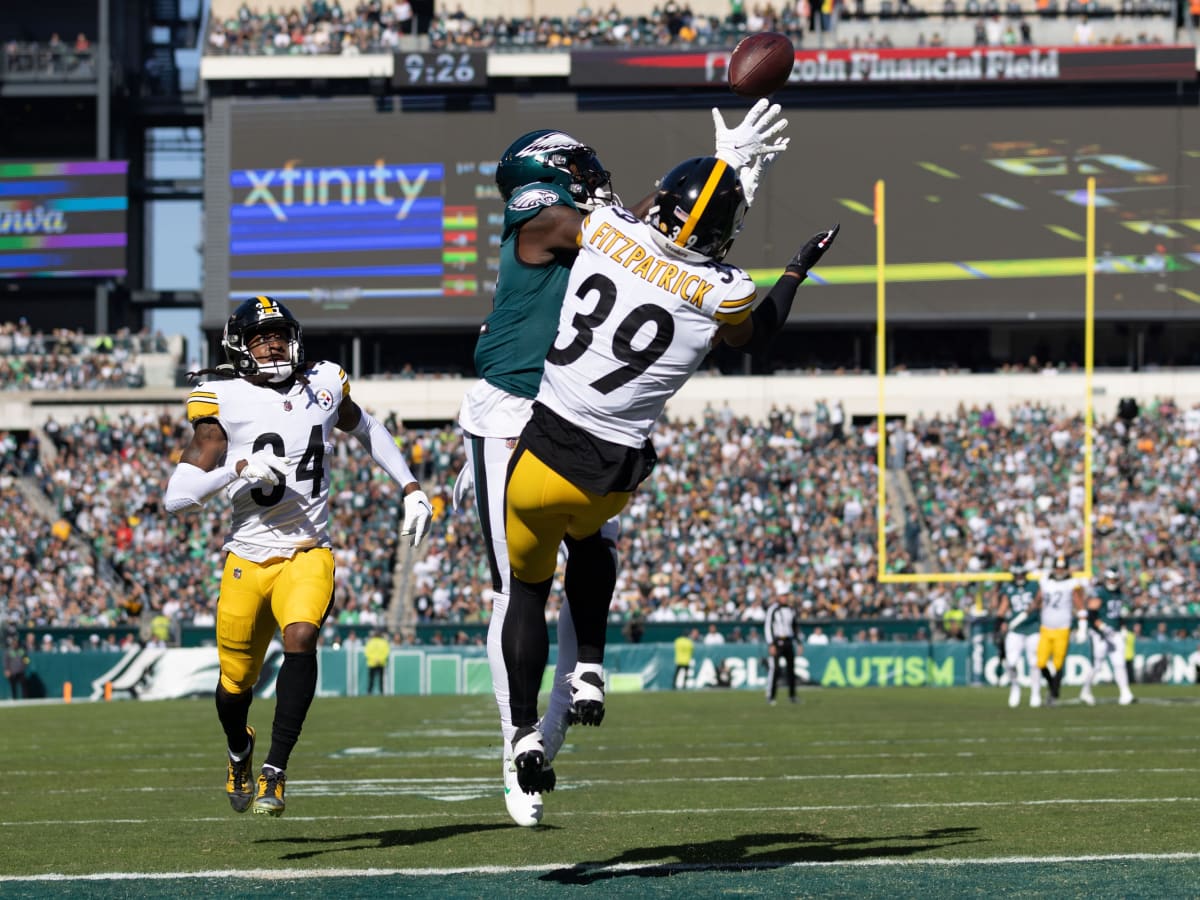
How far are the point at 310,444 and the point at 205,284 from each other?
29508mm

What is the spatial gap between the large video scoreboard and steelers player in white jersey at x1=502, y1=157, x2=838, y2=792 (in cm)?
2869

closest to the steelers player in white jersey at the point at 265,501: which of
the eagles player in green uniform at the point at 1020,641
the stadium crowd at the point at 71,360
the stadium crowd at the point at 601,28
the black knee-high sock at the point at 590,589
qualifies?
the black knee-high sock at the point at 590,589

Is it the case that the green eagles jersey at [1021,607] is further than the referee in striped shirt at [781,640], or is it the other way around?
the referee in striped shirt at [781,640]

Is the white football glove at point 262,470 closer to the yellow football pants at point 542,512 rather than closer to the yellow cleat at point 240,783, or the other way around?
the yellow cleat at point 240,783

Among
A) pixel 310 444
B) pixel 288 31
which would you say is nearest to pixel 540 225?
pixel 310 444

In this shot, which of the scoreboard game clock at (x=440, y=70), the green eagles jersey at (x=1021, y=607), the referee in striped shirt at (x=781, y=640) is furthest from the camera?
the scoreboard game clock at (x=440, y=70)

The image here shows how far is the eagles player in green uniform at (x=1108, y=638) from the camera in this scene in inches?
780

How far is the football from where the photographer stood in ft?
19.8

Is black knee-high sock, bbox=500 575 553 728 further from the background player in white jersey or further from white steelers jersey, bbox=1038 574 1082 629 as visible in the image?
white steelers jersey, bbox=1038 574 1082 629

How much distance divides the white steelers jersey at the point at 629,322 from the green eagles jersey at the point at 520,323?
0.66 meters

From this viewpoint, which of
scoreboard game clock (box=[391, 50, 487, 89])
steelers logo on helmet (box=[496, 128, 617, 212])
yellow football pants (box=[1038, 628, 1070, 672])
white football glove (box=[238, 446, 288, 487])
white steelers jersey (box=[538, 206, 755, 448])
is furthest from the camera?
scoreboard game clock (box=[391, 50, 487, 89])

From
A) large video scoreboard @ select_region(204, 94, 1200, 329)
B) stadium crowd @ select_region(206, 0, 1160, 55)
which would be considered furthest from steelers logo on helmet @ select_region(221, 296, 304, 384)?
stadium crowd @ select_region(206, 0, 1160, 55)

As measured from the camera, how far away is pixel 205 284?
1417 inches

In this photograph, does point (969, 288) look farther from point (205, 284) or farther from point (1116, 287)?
point (205, 284)
